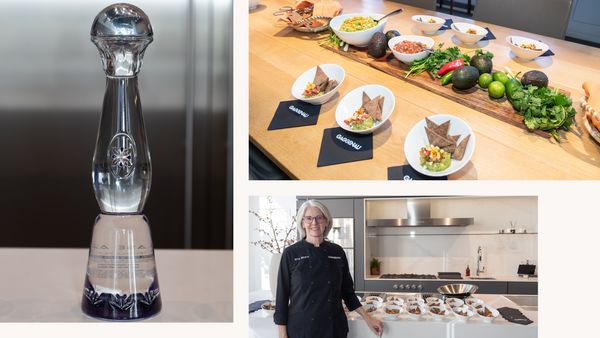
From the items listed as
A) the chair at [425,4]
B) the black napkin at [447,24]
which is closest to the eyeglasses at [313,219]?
the black napkin at [447,24]

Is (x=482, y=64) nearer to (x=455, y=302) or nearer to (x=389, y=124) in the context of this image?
(x=389, y=124)

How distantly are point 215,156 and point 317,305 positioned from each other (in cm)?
142

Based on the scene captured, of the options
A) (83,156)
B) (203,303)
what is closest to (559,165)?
(203,303)

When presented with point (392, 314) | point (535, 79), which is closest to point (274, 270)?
point (392, 314)

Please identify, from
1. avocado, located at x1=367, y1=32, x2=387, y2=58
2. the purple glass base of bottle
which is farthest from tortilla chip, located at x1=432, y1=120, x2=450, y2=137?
the purple glass base of bottle

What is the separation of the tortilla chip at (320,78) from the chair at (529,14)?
1.60ft

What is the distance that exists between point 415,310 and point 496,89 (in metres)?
0.35

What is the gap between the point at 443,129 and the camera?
3.67 feet

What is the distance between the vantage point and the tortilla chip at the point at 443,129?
43.8 inches

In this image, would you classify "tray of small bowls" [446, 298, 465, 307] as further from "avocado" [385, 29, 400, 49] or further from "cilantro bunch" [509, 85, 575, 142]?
"avocado" [385, 29, 400, 49]

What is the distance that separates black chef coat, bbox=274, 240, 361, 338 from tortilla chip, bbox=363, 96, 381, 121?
19 cm

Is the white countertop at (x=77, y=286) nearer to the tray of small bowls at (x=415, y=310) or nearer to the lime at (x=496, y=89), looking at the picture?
the tray of small bowls at (x=415, y=310)

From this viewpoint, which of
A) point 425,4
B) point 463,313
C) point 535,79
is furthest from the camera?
point 425,4

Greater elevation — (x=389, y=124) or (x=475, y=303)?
(x=389, y=124)
